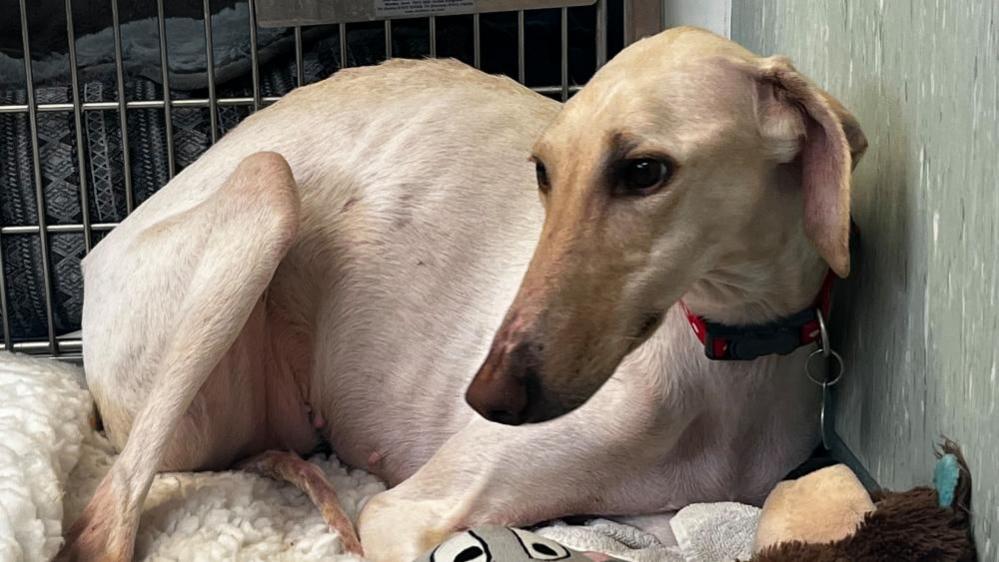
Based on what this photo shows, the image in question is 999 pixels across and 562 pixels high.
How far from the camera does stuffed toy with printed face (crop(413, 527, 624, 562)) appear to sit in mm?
1206

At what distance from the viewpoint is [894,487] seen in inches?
53.9

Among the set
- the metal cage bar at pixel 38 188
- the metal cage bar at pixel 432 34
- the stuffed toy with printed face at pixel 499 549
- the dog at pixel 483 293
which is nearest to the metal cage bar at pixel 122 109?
the metal cage bar at pixel 38 188

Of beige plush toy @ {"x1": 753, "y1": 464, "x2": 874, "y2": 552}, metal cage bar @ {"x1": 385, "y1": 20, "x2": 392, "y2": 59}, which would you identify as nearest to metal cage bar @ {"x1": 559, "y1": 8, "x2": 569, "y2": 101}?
metal cage bar @ {"x1": 385, "y1": 20, "x2": 392, "y2": 59}

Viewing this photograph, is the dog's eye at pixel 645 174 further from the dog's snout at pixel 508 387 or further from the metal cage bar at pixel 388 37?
the metal cage bar at pixel 388 37

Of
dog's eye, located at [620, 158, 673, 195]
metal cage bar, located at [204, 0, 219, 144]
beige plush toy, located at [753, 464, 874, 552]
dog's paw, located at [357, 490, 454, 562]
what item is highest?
dog's eye, located at [620, 158, 673, 195]

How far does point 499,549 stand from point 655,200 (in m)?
0.37

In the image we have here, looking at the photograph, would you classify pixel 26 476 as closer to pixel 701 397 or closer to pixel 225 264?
pixel 225 264

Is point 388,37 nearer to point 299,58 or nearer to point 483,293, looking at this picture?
point 299,58

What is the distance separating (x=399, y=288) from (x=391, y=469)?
265 mm

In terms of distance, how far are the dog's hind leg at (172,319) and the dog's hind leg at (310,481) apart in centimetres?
7

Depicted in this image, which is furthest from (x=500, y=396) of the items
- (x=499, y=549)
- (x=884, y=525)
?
(x=884, y=525)

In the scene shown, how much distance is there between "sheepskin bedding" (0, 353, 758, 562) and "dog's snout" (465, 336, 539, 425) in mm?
324

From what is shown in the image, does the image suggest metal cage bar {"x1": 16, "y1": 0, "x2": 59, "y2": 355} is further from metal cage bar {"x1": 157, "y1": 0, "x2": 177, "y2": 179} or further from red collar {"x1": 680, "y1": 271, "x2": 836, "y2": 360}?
red collar {"x1": 680, "y1": 271, "x2": 836, "y2": 360}

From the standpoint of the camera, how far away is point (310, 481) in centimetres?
178
